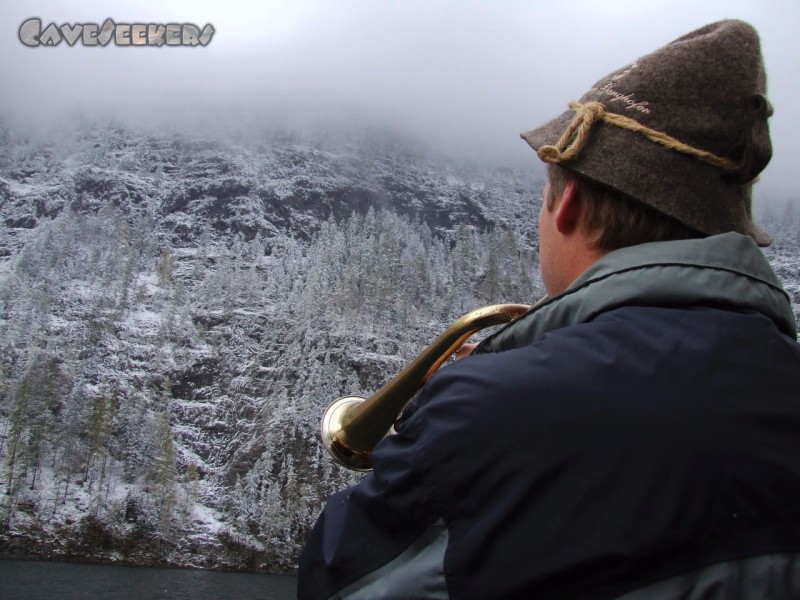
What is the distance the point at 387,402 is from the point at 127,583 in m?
58.5

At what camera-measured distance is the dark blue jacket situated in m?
0.75

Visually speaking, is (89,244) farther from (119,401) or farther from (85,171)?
(119,401)

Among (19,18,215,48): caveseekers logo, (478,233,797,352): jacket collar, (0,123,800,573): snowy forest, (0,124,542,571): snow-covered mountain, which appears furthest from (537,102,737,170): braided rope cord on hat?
(0,123,800,573): snowy forest

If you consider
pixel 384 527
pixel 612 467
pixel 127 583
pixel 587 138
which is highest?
pixel 587 138

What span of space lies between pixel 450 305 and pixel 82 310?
52710mm

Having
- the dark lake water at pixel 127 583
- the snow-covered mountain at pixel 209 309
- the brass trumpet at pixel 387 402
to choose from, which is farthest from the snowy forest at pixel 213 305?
the brass trumpet at pixel 387 402

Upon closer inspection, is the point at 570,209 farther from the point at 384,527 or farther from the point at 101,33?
the point at 101,33

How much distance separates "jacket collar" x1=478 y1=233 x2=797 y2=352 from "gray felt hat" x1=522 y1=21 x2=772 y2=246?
0.14 meters

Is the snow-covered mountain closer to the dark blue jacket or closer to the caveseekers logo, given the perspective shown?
the caveseekers logo

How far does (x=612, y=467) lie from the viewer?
0.76 meters

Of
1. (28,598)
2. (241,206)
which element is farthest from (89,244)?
(28,598)

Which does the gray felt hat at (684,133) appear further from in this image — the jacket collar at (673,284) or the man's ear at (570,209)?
the jacket collar at (673,284)

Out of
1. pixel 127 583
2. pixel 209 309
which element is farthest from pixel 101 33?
pixel 209 309

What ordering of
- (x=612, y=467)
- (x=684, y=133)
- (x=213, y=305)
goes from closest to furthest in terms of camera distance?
1. (x=612, y=467)
2. (x=684, y=133)
3. (x=213, y=305)
